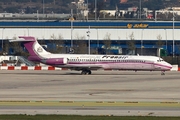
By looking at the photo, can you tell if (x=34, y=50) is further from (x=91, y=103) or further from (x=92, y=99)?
(x=91, y=103)

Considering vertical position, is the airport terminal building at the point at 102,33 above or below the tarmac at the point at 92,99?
above

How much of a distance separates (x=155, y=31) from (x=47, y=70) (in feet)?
215

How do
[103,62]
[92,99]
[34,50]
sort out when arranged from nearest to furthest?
[92,99], [103,62], [34,50]

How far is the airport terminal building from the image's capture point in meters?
153

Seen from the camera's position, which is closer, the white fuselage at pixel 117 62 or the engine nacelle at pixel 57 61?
the white fuselage at pixel 117 62

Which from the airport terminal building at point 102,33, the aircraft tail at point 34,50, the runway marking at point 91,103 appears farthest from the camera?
the airport terminal building at point 102,33

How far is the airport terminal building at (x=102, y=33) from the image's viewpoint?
153 meters

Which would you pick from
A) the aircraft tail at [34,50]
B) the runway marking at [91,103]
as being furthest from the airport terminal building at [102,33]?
the runway marking at [91,103]

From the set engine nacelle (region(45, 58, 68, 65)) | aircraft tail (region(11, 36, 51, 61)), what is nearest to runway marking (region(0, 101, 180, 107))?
engine nacelle (region(45, 58, 68, 65))

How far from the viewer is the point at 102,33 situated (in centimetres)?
15775
